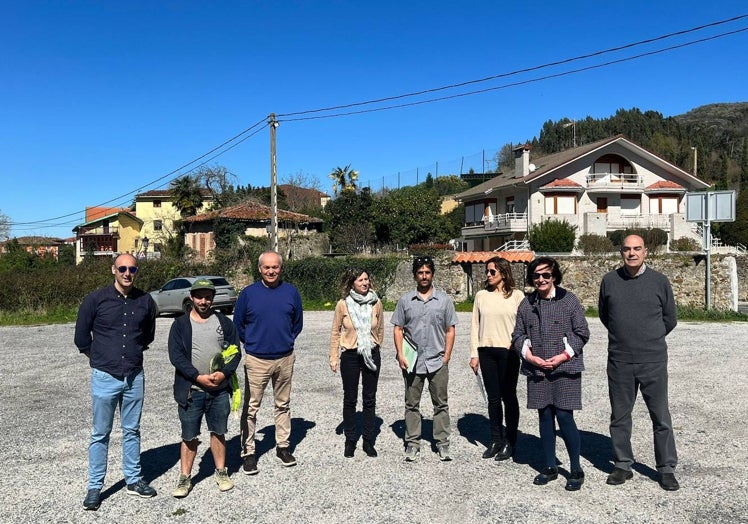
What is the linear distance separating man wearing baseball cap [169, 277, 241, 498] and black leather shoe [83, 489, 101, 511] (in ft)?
1.86

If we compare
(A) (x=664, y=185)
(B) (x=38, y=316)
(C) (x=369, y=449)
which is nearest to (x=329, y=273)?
(B) (x=38, y=316)

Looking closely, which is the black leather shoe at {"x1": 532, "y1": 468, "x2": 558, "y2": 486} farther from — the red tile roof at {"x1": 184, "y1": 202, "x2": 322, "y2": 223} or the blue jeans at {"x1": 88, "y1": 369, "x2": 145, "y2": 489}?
the red tile roof at {"x1": 184, "y1": 202, "x2": 322, "y2": 223}

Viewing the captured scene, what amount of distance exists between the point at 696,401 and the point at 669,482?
3499mm

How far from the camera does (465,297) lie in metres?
24.7

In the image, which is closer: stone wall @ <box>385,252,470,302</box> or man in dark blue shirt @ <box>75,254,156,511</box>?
man in dark blue shirt @ <box>75,254,156,511</box>

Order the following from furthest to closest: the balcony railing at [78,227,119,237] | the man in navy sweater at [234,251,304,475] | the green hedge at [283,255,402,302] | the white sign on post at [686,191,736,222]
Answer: the balcony railing at [78,227,119,237], the green hedge at [283,255,402,302], the white sign on post at [686,191,736,222], the man in navy sweater at [234,251,304,475]

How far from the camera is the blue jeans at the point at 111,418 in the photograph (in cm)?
454

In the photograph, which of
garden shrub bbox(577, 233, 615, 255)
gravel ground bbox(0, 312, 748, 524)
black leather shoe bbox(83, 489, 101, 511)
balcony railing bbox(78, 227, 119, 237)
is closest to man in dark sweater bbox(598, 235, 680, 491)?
gravel ground bbox(0, 312, 748, 524)

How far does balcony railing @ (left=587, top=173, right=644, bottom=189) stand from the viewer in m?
38.6

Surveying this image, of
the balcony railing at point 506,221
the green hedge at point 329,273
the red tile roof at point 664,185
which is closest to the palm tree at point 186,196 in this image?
the balcony railing at point 506,221

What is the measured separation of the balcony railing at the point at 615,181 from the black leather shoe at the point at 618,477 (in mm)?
36104

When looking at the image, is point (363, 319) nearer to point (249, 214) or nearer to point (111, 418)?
point (111, 418)

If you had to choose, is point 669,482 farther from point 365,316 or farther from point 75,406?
point 75,406

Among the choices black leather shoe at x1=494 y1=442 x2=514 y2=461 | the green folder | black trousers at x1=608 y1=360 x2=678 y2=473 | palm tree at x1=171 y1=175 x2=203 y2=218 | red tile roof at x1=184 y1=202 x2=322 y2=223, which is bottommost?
black leather shoe at x1=494 y1=442 x2=514 y2=461
